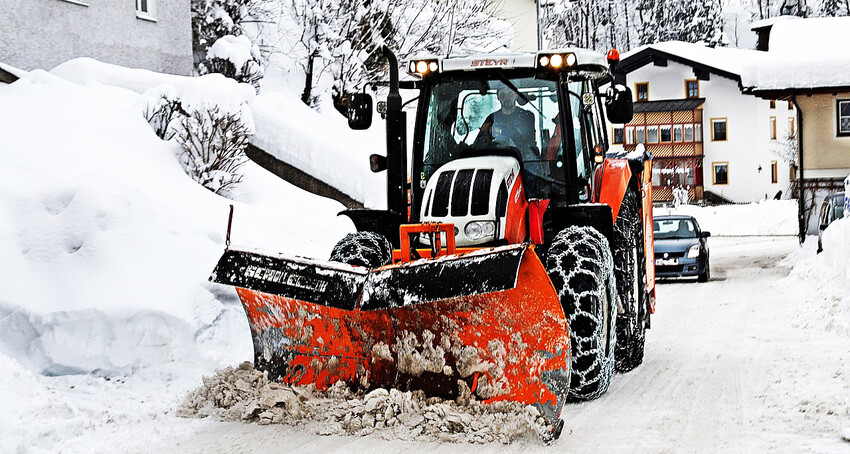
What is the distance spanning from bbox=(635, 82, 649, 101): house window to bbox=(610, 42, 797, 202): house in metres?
0.05

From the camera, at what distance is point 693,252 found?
1680 centimetres

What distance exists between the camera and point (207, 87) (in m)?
12.3

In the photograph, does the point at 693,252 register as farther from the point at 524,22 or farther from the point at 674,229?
the point at 524,22

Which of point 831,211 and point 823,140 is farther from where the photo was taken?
point 823,140

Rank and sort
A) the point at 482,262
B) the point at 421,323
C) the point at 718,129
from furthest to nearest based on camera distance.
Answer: the point at 718,129, the point at 421,323, the point at 482,262

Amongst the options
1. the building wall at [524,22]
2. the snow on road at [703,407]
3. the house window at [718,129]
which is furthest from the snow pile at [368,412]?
the house window at [718,129]

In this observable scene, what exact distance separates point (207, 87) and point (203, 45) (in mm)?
9211

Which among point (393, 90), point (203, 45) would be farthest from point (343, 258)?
point (203, 45)

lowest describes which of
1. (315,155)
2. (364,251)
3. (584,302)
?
(584,302)

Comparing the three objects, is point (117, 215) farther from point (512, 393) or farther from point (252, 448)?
point (512, 393)

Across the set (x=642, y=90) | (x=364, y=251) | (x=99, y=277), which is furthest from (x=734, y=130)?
(x=364, y=251)

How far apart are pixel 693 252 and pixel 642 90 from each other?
3752cm

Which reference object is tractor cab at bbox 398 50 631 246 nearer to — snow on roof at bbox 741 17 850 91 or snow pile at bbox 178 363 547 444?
snow pile at bbox 178 363 547 444

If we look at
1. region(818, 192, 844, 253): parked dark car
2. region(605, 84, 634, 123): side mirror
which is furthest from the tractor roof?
region(818, 192, 844, 253): parked dark car
